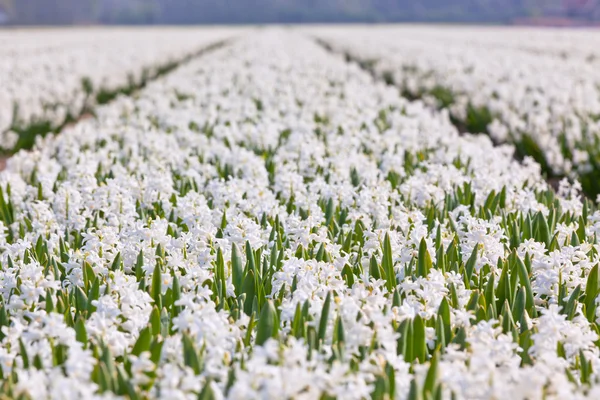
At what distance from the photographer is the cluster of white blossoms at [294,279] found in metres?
2.21

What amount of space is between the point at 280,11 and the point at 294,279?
125929 mm

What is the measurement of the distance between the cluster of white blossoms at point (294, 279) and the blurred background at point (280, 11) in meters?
101

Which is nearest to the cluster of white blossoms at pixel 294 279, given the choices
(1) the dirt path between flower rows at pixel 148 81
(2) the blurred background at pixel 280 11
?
(1) the dirt path between flower rows at pixel 148 81

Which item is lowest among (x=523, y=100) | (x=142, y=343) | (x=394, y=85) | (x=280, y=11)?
(x=394, y=85)

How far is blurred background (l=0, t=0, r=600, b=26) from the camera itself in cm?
10519

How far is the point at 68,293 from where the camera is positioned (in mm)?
3057

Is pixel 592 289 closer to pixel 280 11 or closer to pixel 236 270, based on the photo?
pixel 236 270

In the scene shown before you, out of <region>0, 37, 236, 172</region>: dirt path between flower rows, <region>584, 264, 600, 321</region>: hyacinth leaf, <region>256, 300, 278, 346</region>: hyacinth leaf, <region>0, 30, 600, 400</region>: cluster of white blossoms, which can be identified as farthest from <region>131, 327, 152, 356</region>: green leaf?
<region>0, 37, 236, 172</region>: dirt path between flower rows

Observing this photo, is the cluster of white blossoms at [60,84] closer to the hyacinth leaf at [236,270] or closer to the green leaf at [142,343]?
the hyacinth leaf at [236,270]

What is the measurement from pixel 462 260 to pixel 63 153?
3.90 m

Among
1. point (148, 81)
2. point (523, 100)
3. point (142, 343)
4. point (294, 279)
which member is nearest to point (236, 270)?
point (294, 279)

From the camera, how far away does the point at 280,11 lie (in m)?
124

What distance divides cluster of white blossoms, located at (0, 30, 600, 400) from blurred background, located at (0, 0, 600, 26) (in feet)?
333

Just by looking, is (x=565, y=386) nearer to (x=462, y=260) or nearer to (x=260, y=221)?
(x=462, y=260)
